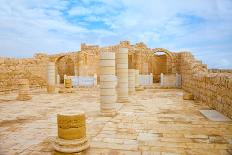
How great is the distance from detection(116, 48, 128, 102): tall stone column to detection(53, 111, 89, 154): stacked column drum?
274 inches

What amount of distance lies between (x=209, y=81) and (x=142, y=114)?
12.7 feet

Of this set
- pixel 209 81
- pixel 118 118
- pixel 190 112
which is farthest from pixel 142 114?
pixel 209 81

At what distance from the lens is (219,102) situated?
900 centimetres

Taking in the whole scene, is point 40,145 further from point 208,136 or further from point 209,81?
point 209,81

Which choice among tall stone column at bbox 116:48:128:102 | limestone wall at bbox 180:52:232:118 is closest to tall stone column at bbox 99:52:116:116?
tall stone column at bbox 116:48:128:102

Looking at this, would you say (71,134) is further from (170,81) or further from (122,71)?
(170,81)

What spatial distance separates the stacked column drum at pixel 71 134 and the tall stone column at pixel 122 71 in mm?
6963

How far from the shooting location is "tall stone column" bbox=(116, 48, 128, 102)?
11.8 meters

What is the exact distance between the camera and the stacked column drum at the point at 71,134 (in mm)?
4895

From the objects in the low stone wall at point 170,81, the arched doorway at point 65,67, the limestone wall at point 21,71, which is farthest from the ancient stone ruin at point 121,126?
the arched doorway at point 65,67

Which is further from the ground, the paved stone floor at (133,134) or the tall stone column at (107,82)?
the tall stone column at (107,82)

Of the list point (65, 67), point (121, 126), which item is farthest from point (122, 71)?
point (65, 67)

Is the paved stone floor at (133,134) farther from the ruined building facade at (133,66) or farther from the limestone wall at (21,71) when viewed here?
the limestone wall at (21,71)

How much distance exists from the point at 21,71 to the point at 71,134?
58.9 ft
